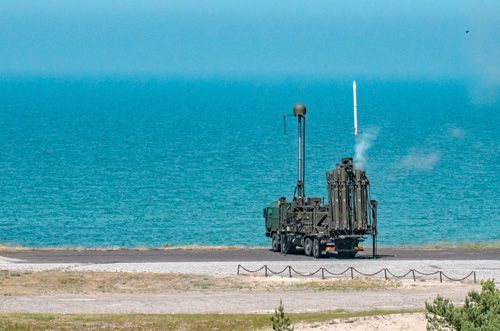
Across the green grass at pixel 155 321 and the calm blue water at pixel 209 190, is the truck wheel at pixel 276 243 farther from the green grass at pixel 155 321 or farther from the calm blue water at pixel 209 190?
the green grass at pixel 155 321

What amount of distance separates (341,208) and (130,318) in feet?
77.2

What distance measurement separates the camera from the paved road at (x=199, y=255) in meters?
76.1

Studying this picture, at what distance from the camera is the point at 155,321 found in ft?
175

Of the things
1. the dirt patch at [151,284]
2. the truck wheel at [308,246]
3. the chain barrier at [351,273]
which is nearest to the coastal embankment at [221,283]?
the dirt patch at [151,284]

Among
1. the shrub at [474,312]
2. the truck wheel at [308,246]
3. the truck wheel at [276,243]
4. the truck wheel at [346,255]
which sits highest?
the truck wheel at [276,243]

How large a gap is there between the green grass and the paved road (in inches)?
791

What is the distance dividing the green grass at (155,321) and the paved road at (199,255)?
65.9 ft

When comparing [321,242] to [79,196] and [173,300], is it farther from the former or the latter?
[79,196]

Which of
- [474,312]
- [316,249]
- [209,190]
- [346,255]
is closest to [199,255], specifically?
[316,249]

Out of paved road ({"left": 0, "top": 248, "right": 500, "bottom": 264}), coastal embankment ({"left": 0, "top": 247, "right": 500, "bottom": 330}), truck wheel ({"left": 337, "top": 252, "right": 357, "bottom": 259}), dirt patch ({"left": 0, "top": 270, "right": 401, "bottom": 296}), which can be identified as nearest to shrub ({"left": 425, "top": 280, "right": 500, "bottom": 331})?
coastal embankment ({"left": 0, "top": 247, "right": 500, "bottom": 330})

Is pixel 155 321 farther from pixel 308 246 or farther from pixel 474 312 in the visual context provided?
pixel 308 246

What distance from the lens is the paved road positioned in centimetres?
7606

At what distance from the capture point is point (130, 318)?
5412 centimetres

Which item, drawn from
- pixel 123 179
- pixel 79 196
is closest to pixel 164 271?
pixel 79 196
